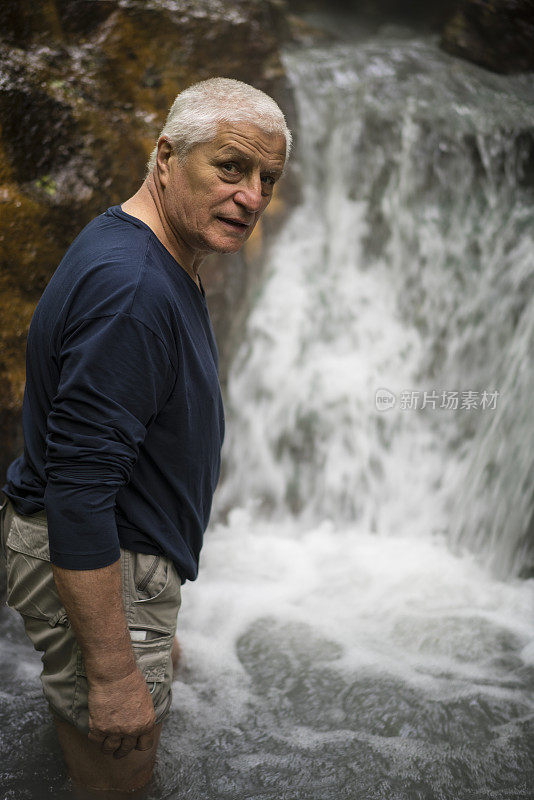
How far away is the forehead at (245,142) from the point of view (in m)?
1.50

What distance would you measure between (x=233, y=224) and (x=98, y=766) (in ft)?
4.57

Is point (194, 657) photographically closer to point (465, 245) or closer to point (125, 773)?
point (125, 773)

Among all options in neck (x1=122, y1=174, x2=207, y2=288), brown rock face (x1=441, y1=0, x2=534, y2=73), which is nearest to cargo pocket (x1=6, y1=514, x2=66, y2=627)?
neck (x1=122, y1=174, x2=207, y2=288)

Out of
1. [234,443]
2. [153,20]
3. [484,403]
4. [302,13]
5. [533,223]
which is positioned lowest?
[234,443]

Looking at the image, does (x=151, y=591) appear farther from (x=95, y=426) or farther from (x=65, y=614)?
(x=95, y=426)

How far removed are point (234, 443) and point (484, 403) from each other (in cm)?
154

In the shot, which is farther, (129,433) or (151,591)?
(151,591)

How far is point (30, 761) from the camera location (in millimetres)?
2119

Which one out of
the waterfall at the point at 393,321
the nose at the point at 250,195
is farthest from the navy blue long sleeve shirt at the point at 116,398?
the waterfall at the point at 393,321

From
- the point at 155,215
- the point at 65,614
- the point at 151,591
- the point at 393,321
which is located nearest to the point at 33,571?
the point at 65,614

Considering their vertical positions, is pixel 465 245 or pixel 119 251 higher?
pixel 119 251

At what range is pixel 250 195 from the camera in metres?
1.58

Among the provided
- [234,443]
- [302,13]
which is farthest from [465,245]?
[302,13]

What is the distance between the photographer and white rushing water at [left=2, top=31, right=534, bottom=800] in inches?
103
